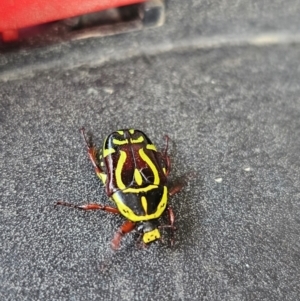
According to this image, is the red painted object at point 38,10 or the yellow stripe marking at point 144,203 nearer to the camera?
the yellow stripe marking at point 144,203

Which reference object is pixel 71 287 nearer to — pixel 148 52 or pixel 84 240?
pixel 84 240

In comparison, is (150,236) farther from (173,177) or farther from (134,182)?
(173,177)

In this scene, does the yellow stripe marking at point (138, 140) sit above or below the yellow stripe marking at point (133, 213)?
above

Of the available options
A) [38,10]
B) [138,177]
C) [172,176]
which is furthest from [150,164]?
[38,10]

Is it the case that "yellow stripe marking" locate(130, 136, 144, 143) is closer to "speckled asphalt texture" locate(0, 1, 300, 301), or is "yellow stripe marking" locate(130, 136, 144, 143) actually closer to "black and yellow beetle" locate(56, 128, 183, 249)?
"black and yellow beetle" locate(56, 128, 183, 249)

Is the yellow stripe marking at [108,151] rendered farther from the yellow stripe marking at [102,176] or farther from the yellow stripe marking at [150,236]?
the yellow stripe marking at [150,236]

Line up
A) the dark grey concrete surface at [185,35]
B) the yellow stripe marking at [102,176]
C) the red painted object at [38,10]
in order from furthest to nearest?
1. the dark grey concrete surface at [185,35]
2. the red painted object at [38,10]
3. the yellow stripe marking at [102,176]

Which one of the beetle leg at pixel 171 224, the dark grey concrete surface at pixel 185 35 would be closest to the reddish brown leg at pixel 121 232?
the beetle leg at pixel 171 224
